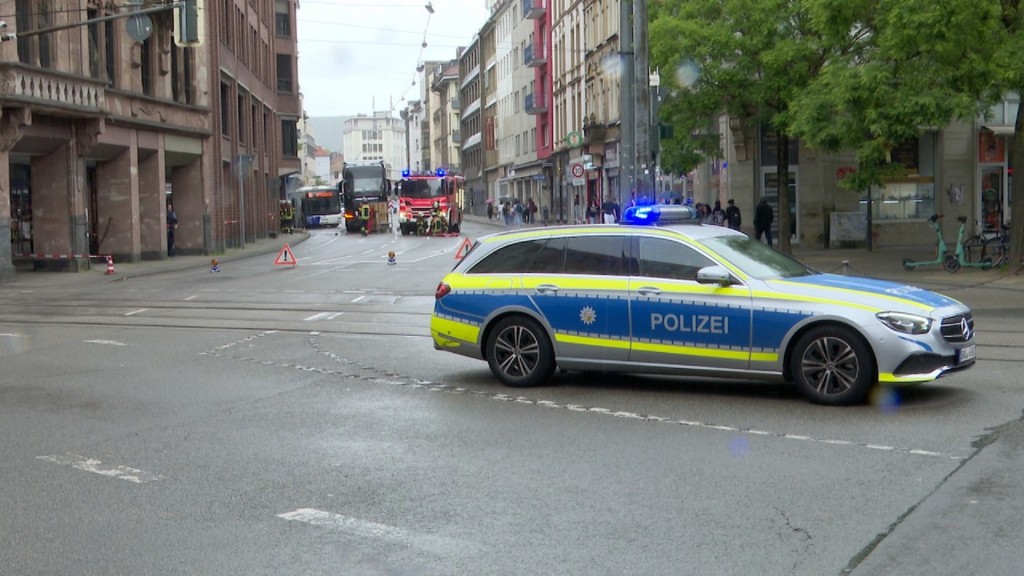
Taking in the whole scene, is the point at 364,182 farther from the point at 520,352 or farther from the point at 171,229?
the point at 520,352

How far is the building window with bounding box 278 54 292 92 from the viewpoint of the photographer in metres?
82.2

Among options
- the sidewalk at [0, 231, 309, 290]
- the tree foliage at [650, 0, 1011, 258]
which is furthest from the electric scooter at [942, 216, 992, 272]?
the sidewalk at [0, 231, 309, 290]

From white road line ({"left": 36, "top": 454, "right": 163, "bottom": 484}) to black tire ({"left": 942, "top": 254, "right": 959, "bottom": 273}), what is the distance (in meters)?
21.4

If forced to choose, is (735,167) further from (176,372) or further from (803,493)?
(803,493)

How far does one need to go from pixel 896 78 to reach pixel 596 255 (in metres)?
16.0

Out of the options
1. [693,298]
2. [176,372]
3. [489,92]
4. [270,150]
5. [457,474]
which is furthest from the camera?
[489,92]

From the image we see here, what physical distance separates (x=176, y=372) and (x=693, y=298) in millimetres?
5476

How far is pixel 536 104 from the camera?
8444cm

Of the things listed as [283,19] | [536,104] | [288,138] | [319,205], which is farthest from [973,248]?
[319,205]

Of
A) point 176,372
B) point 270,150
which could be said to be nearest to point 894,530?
point 176,372

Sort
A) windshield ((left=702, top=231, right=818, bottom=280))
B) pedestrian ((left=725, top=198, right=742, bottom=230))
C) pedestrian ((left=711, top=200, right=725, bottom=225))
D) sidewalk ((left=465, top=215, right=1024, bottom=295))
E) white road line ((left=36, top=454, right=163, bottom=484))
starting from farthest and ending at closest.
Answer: pedestrian ((left=711, top=200, right=725, bottom=225)), pedestrian ((left=725, top=198, right=742, bottom=230)), sidewalk ((left=465, top=215, right=1024, bottom=295)), windshield ((left=702, top=231, right=818, bottom=280)), white road line ((left=36, top=454, right=163, bottom=484))

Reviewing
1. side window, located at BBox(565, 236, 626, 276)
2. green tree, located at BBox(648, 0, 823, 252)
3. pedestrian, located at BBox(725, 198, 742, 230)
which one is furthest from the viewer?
pedestrian, located at BBox(725, 198, 742, 230)

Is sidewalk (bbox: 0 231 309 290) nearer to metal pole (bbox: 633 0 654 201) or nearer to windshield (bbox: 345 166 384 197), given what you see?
metal pole (bbox: 633 0 654 201)

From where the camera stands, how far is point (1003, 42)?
23797 mm
